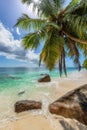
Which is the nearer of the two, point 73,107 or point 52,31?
point 73,107

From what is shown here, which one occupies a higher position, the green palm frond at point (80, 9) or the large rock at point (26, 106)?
the green palm frond at point (80, 9)

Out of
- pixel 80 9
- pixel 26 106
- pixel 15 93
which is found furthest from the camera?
pixel 15 93

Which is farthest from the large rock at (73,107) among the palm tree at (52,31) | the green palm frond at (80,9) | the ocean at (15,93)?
the green palm frond at (80,9)

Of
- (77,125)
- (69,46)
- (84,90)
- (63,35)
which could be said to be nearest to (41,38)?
(63,35)

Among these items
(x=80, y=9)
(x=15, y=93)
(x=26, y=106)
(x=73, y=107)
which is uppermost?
(x=80, y=9)

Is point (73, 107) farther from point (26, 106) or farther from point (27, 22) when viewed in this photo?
point (27, 22)

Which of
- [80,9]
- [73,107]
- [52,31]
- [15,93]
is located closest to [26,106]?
[73,107]

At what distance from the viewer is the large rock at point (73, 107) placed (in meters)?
6.80

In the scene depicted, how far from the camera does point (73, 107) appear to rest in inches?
277

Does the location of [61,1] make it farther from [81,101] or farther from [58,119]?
[58,119]

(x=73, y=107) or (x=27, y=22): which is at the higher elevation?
(x=27, y=22)

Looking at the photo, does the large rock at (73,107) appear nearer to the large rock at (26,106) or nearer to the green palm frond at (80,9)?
the large rock at (26,106)

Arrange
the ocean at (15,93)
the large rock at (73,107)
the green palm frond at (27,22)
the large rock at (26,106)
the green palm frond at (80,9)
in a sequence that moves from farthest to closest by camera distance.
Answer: the green palm frond at (27,22) < the ocean at (15,93) < the large rock at (26,106) < the green palm frond at (80,9) < the large rock at (73,107)

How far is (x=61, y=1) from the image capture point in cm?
1070
